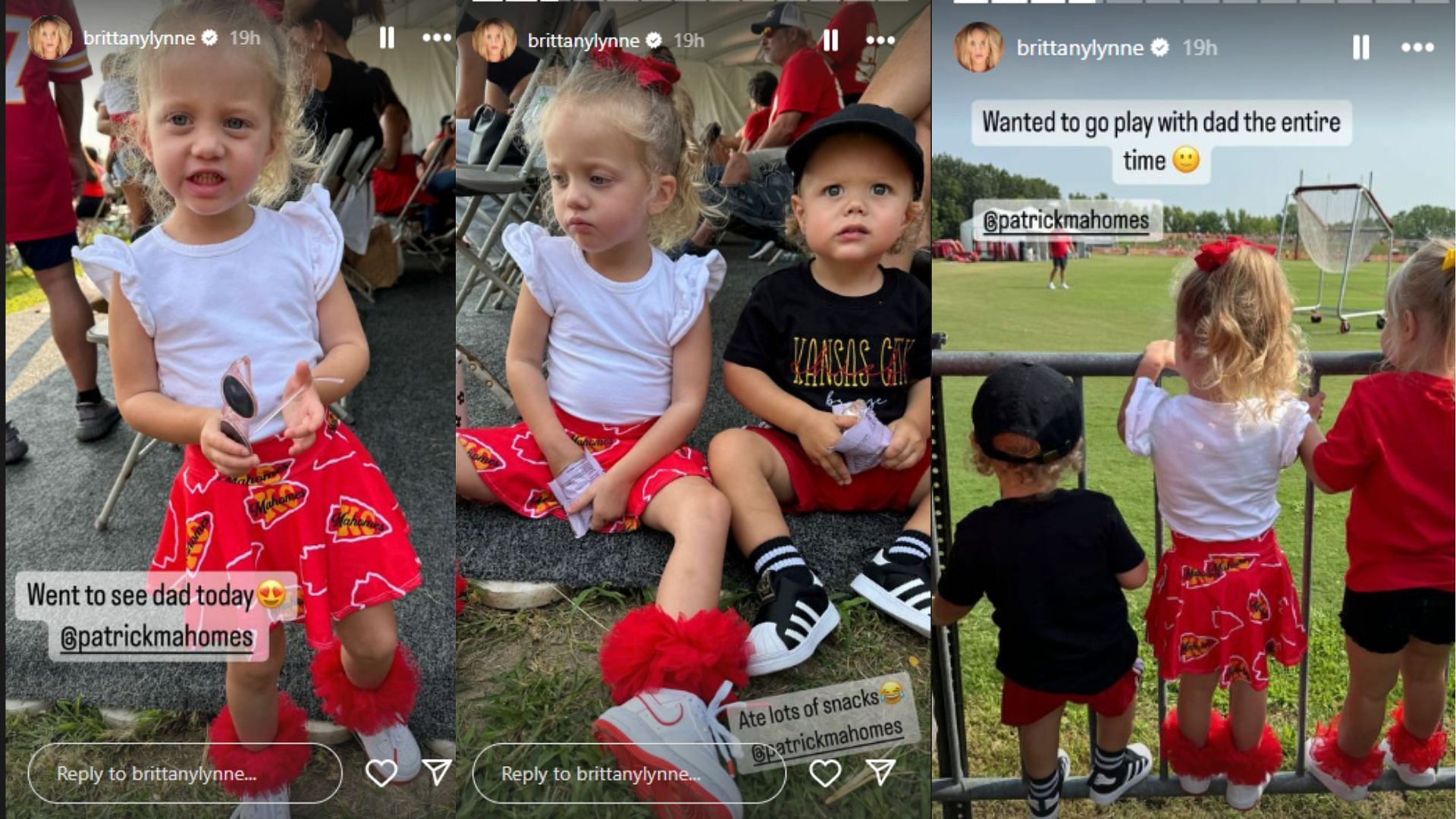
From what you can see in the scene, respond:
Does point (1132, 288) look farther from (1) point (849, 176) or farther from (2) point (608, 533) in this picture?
(2) point (608, 533)

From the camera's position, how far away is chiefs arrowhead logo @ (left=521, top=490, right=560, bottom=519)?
6.68 ft

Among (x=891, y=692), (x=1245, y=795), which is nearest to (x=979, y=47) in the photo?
(x=891, y=692)

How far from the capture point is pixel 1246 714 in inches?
82.4

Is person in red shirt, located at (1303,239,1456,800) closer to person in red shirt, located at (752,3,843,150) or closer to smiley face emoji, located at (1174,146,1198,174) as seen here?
smiley face emoji, located at (1174,146,1198,174)

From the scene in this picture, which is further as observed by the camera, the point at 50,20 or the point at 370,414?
the point at 370,414

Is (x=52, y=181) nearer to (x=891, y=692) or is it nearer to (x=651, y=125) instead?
(x=651, y=125)

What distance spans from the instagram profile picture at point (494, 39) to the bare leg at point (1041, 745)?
1671 mm

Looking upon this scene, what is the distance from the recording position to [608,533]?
204 cm

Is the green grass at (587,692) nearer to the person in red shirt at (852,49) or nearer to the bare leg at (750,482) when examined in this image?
the bare leg at (750,482)

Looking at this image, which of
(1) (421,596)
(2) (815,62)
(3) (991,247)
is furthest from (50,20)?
(3) (991,247)

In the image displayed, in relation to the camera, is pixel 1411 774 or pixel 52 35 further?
pixel 1411 774

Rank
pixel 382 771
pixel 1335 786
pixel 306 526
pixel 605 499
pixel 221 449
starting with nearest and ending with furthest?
pixel 221 449
pixel 306 526
pixel 605 499
pixel 382 771
pixel 1335 786

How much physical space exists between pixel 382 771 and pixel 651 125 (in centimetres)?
138

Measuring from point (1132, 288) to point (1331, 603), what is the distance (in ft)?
2.77
